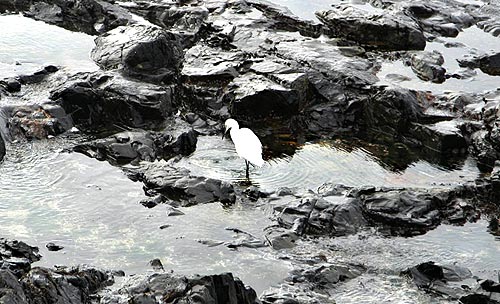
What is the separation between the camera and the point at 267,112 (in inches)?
702

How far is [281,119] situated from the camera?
17938 mm

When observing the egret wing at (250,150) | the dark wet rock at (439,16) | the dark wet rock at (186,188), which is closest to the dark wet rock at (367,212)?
the egret wing at (250,150)

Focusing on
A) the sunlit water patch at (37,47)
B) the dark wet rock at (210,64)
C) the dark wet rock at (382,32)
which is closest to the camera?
the dark wet rock at (210,64)

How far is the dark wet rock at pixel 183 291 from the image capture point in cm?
1008

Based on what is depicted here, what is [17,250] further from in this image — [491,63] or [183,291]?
[491,63]

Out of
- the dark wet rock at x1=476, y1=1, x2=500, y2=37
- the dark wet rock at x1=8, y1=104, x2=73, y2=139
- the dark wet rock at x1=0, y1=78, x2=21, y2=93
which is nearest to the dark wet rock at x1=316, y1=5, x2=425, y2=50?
the dark wet rock at x1=476, y1=1, x2=500, y2=37

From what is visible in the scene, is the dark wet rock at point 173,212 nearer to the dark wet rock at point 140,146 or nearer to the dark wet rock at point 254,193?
the dark wet rock at point 254,193

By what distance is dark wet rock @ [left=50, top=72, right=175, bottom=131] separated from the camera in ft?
57.0

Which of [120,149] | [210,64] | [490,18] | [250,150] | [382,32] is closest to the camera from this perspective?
[250,150]

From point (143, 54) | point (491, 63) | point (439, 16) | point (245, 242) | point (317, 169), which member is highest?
point (143, 54)

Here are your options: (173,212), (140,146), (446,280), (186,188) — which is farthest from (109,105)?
(446,280)

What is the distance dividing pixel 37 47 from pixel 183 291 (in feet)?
41.9

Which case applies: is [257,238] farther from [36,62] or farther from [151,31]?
[36,62]

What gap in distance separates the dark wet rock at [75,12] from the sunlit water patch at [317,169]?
300 inches
